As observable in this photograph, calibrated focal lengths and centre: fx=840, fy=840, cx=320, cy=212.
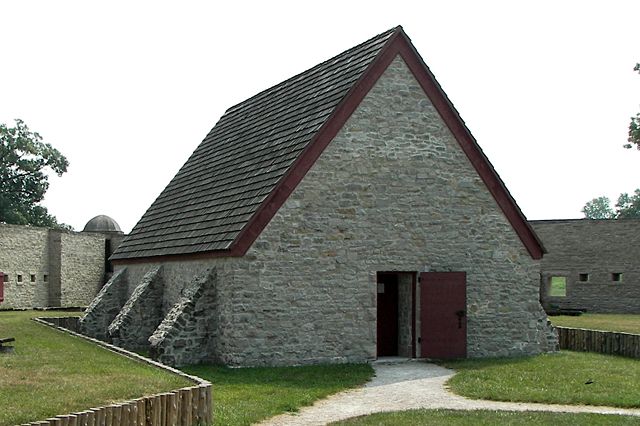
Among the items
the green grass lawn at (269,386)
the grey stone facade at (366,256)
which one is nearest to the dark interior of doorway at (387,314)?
the grey stone facade at (366,256)

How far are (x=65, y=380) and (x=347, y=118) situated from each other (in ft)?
28.1

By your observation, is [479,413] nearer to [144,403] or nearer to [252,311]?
[144,403]

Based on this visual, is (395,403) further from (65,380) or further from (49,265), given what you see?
(49,265)

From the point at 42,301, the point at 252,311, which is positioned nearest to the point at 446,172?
Answer: the point at 252,311

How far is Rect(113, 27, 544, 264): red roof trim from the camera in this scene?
1769 centimetres

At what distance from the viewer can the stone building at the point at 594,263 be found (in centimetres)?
3994

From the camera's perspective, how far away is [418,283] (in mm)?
19250

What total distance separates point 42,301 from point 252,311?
89.7 ft

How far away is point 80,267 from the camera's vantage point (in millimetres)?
43344

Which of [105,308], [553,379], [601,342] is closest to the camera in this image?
[553,379]

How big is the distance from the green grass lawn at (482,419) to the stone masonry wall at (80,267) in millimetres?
33119

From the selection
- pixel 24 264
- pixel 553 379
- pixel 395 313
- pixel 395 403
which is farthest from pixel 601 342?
pixel 24 264

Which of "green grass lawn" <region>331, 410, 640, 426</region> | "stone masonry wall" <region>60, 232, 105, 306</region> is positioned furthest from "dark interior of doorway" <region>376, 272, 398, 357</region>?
"stone masonry wall" <region>60, 232, 105, 306</region>

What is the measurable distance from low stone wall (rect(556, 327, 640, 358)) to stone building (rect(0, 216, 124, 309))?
26560 millimetres
